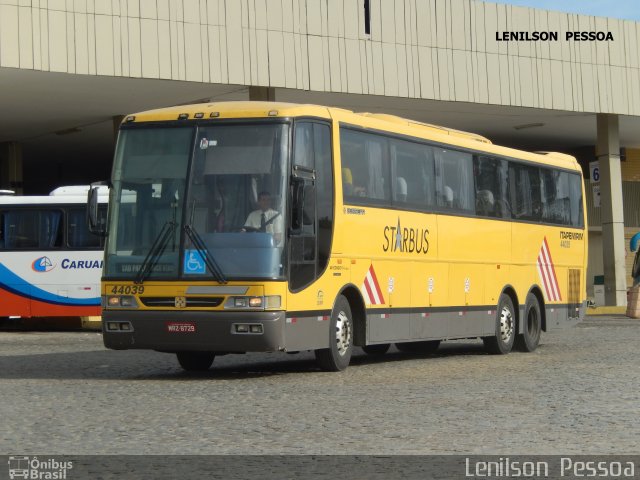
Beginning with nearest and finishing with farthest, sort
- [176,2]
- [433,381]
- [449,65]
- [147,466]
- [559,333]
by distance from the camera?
[147,466]
[433,381]
[559,333]
[176,2]
[449,65]

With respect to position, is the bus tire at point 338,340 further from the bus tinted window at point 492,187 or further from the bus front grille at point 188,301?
the bus tinted window at point 492,187

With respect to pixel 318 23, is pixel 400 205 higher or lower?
lower

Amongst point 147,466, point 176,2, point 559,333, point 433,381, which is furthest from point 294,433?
point 176,2

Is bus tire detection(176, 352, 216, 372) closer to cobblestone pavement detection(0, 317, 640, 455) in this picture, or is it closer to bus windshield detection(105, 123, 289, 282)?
cobblestone pavement detection(0, 317, 640, 455)

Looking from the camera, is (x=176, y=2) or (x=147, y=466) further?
(x=176, y=2)

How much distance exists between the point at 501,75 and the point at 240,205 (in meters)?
23.5

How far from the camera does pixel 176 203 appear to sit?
15.9 meters

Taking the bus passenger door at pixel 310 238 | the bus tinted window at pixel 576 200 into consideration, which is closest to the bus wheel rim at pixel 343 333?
the bus passenger door at pixel 310 238

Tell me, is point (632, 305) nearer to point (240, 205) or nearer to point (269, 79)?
point (269, 79)

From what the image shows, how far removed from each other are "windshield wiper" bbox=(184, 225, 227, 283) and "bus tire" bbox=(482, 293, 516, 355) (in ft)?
23.0

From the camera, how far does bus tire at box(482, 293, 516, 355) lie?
21.3m

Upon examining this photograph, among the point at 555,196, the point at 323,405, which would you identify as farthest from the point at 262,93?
the point at 323,405

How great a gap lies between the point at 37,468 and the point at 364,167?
9.68m

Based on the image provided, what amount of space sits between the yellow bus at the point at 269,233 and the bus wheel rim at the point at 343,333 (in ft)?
0.08
